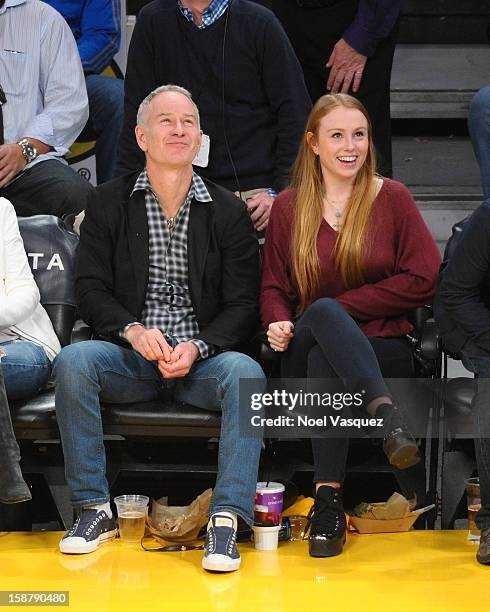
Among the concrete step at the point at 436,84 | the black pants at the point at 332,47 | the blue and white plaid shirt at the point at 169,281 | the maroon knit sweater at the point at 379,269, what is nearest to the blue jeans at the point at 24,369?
the blue and white plaid shirt at the point at 169,281

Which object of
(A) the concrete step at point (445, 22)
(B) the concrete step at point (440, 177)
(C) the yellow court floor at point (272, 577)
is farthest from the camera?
(A) the concrete step at point (445, 22)

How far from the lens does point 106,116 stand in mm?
4750

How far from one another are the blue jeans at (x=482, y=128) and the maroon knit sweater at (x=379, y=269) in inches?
25.6

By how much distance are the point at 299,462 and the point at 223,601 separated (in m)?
0.68

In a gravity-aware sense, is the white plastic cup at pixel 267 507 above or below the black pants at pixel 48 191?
below

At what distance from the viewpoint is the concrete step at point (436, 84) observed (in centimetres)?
529

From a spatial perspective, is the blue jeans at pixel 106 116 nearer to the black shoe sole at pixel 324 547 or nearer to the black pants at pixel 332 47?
the black pants at pixel 332 47

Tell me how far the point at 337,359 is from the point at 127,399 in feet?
2.04

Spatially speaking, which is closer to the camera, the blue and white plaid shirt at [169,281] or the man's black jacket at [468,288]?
the man's black jacket at [468,288]

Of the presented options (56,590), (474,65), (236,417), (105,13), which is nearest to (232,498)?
(236,417)

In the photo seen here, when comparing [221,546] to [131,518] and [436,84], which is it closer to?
[131,518]

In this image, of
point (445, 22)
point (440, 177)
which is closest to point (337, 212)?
point (440, 177)

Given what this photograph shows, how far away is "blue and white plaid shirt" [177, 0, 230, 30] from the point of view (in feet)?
13.7

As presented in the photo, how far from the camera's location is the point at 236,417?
3227 mm
